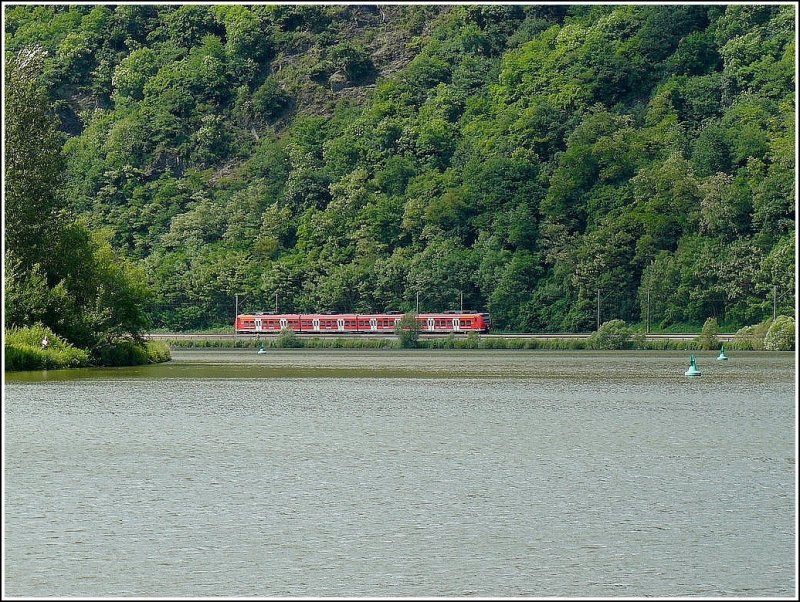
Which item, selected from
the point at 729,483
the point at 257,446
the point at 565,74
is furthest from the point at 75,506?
the point at 565,74

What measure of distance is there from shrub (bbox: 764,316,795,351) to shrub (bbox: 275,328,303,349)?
38.1 m

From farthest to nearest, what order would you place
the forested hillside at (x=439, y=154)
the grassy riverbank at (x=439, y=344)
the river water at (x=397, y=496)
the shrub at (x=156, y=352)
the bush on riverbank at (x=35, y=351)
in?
the forested hillside at (x=439, y=154) → the grassy riverbank at (x=439, y=344) → the shrub at (x=156, y=352) → the bush on riverbank at (x=35, y=351) → the river water at (x=397, y=496)

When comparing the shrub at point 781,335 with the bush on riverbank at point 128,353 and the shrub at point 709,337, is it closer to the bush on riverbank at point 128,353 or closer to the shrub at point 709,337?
the shrub at point 709,337

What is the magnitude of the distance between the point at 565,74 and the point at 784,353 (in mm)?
65530

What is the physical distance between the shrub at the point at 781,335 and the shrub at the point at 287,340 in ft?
125

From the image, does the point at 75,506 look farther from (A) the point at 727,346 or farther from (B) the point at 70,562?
(A) the point at 727,346

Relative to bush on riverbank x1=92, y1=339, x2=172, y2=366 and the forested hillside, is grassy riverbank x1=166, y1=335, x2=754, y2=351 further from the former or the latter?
bush on riverbank x1=92, y1=339, x2=172, y2=366

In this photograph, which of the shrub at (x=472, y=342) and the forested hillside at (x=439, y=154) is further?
the forested hillside at (x=439, y=154)

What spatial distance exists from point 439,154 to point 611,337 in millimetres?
48175

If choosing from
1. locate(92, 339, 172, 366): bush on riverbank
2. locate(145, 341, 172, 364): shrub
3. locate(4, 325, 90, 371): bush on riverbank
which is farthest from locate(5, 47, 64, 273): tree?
locate(145, 341, 172, 364): shrub

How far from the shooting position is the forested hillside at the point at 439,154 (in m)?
114

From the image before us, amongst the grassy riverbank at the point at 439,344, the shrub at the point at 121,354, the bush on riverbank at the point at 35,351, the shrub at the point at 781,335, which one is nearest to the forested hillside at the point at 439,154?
the grassy riverbank at the point at 439,344

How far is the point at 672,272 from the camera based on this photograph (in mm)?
108562

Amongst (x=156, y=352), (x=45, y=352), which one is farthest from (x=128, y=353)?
(x=45, y=352)
